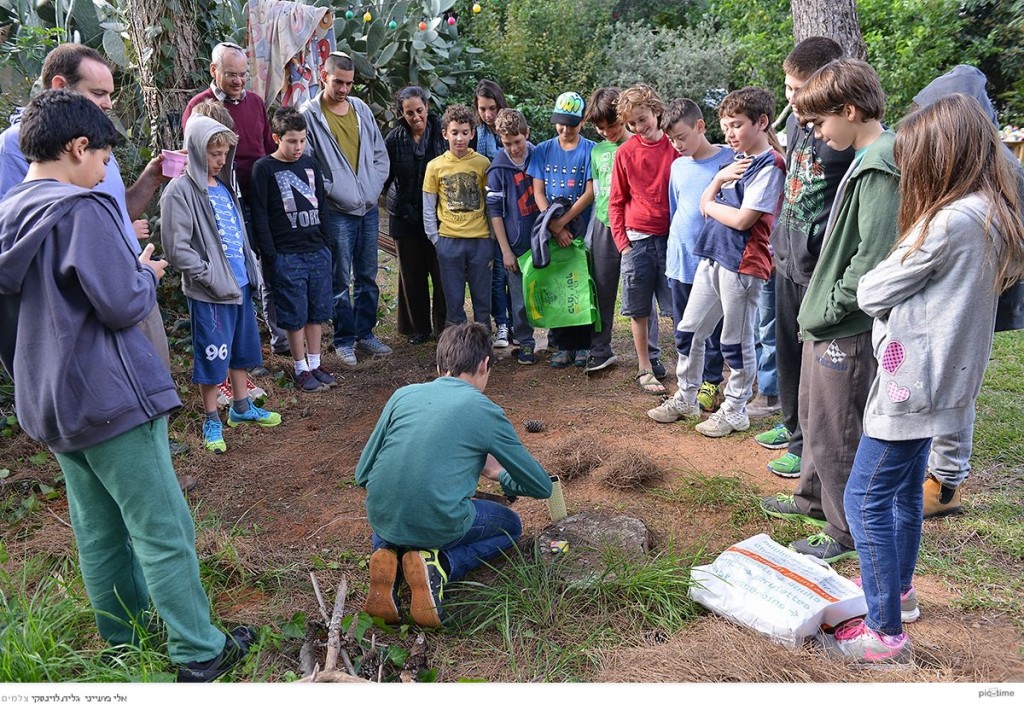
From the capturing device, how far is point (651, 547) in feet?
11.6

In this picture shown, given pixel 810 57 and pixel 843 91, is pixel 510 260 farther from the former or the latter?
pixel 843 91

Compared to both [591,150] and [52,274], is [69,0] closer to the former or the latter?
[591,150]

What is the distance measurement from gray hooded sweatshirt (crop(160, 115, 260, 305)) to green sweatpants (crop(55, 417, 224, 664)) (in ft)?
6.65

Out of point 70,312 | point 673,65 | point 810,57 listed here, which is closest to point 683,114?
point 810,57

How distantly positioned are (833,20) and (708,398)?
3.16m

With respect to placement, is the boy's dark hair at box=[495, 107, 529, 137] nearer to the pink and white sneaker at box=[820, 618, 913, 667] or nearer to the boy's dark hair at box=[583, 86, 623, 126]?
the boy's dark hair at box=[583, 86, 623, 126]

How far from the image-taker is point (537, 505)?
13.1ft

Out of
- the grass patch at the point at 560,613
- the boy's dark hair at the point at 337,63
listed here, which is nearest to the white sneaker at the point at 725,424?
the grass patch at the point at 560,613

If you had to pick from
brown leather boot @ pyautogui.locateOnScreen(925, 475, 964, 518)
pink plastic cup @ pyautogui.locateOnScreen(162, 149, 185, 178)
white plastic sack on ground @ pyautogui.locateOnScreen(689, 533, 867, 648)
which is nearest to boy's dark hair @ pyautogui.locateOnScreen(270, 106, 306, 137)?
pink plastic cup @ pyautogui.locateOnScreen(162, 149, 185, 178)

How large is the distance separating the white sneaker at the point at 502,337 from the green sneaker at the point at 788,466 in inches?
106

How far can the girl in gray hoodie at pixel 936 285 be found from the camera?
235 centimetres

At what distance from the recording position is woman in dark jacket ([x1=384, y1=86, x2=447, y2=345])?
6.07 meters

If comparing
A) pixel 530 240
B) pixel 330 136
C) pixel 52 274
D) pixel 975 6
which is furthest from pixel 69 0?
pixel 975 6

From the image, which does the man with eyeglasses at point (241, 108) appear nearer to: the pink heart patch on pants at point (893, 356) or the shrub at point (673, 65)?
the pink heart patch on pants at point (893, 356)
